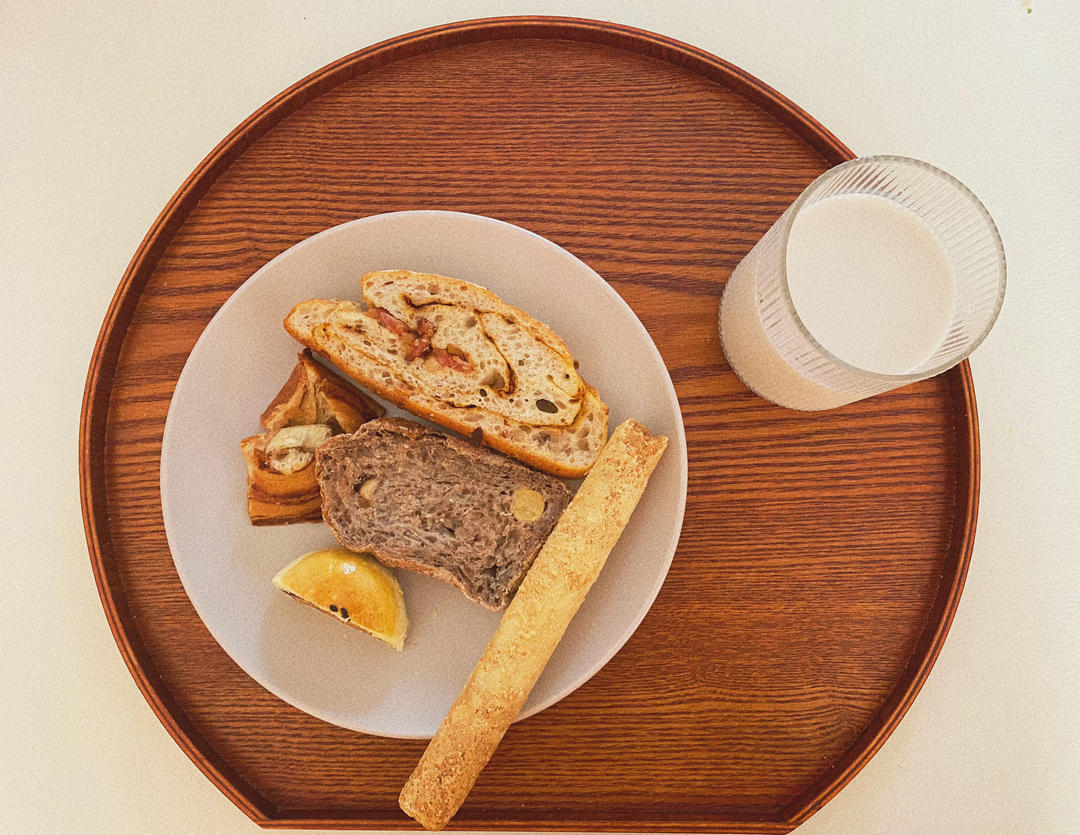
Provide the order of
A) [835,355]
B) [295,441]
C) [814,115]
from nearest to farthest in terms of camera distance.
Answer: [835,355], [295,441], [814,115]

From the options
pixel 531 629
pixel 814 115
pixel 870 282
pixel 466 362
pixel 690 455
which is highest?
pixel 814 115

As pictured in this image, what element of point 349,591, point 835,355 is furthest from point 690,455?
point 349,591

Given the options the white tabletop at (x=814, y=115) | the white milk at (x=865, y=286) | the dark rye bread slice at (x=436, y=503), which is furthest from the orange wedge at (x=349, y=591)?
the white milk at (x=865, y=286)

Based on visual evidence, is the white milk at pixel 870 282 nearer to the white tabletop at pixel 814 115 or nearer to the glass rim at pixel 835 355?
the glass rim at pixel 835 355

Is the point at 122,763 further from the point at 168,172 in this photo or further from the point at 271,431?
the point at 168,172

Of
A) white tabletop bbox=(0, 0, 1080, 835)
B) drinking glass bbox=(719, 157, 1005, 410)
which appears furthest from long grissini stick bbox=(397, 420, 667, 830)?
white tabletop bbox=(0, 0, 1080, 835)

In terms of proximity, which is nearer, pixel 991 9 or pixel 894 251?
pixel 894 251

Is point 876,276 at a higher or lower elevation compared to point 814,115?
lower

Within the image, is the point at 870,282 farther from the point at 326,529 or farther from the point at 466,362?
the point at 326,529

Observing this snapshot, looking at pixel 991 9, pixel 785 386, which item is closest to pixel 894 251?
pixel 785 386
